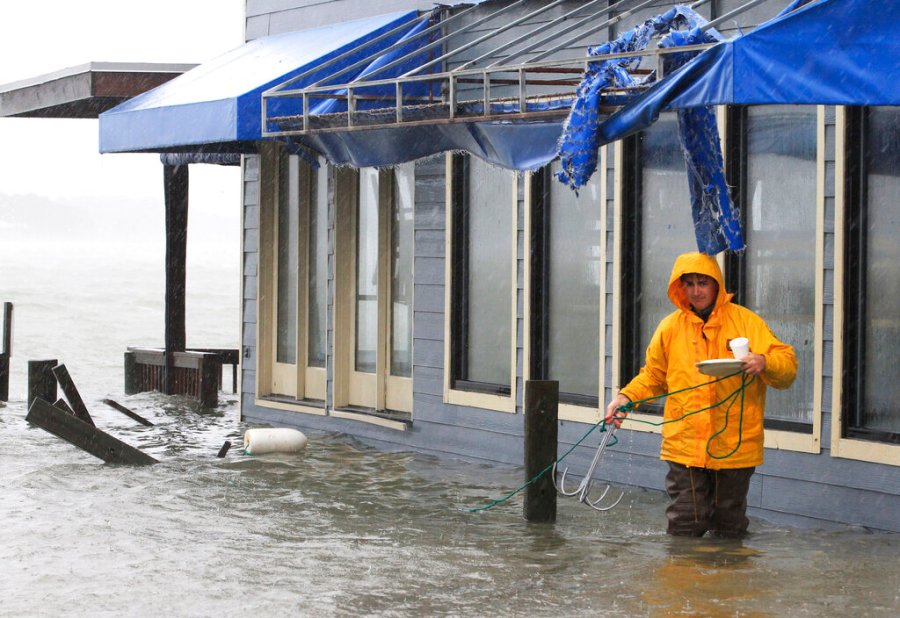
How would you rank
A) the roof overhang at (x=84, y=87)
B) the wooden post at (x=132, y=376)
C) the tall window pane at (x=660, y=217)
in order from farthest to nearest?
the wooden post at (x=132, y=376)
the roof overhang at (x=84, y=87)
the tall window pane at (x=660, y=217)

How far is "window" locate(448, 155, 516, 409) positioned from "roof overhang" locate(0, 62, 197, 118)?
4.73 m

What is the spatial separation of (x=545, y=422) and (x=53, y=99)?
9169mm

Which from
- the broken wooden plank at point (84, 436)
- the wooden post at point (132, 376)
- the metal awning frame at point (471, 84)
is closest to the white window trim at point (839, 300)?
the metal awning frame at point (471, 84)

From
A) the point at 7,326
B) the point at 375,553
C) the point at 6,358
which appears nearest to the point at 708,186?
the point at 375,553

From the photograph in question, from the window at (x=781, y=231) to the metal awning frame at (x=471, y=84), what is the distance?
31.4 inches

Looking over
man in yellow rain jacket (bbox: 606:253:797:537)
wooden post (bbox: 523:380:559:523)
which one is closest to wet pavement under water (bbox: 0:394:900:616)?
man in yellow rain jacket (bbox: 606:253:797:537)

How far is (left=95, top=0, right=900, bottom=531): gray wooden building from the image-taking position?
307 inches

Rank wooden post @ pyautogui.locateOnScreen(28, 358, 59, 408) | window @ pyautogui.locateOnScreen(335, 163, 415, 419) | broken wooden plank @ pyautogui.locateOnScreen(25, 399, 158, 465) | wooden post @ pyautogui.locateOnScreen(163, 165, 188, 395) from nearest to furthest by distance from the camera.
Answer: broken wooden plank @ pyautogui.locateOnScreen(25, 399, 158, 465)
window @ pyautogui.locateOnScreen(335, 163, 415, 419)
wooden post @ pyautogui.locateOnScreen(28, 358, 59, 408)
wooden post @ pyautogui.locateOnScreen(163, 165, 188, 395)

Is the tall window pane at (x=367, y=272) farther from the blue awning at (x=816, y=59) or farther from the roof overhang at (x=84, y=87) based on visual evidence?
the blue awning at (x=816, y=59)

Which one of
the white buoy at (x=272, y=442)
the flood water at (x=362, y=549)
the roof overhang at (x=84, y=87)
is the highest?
the roof overhang at (x=84, y=87)

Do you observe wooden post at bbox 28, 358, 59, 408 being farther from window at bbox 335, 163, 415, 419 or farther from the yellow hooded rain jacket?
the yellow hooded rain jacket

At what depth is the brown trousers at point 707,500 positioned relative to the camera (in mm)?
6941

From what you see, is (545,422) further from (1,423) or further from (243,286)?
(1,423)

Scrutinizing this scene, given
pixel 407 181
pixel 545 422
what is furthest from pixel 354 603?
pixel 407 181
